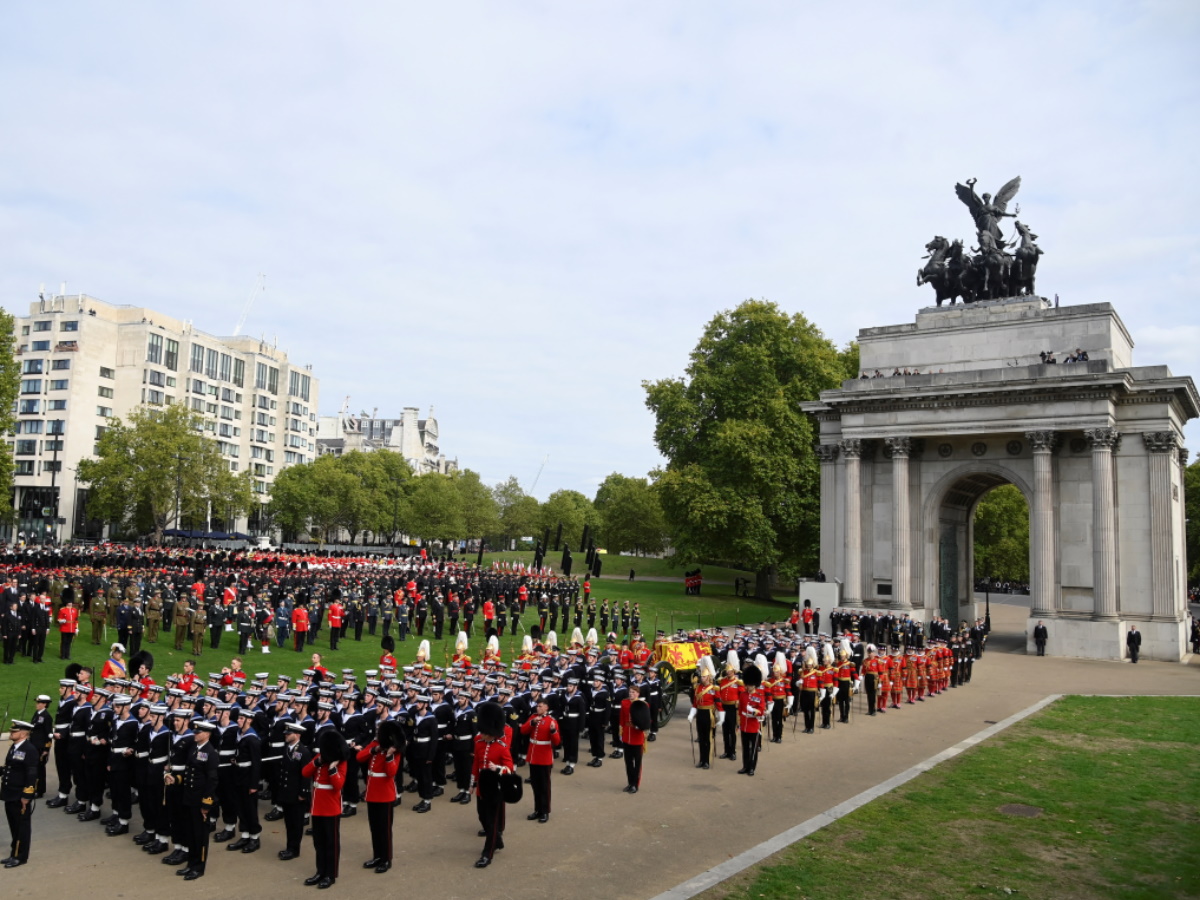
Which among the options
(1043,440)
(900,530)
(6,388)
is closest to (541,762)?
(900,530)

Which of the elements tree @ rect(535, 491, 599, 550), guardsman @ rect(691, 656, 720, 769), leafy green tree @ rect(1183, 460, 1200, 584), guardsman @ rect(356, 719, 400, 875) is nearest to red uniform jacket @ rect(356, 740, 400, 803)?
guardsman @ rect(356, 719, 400, 875)

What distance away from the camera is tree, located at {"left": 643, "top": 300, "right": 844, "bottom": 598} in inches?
1923

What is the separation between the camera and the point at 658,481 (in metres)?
52.4

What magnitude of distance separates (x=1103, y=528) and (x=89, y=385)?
87.1 metres

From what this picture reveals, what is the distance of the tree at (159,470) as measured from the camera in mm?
71812

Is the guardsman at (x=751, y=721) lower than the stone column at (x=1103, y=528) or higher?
lower

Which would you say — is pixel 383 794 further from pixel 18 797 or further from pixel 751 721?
pixel 751 721

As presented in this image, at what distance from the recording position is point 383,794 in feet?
35.6

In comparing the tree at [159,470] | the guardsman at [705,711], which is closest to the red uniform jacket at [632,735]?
the guardsman at [705,711]

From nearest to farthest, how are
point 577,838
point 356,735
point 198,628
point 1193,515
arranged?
point 577,838
point 356,735
point 198,628
point 1193,515

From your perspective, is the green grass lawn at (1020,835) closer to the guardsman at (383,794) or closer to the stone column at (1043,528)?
the guardsman at (383,794)

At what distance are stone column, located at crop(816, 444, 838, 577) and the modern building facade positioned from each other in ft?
369

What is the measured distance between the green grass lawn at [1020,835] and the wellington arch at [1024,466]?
19.8 meters

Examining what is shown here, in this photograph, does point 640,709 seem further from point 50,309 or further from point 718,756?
point 50,309
